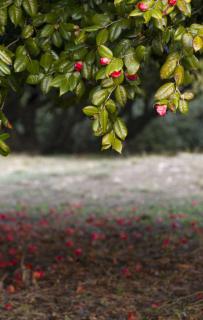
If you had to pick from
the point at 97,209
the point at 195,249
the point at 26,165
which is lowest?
the point at 26,165

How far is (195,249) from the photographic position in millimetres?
6098

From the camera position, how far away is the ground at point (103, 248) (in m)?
4.45

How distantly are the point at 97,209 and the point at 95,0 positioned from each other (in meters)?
6.19

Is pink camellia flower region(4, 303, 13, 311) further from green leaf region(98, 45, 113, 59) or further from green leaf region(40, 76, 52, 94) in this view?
green leaf region(98, 45, 113, 59)

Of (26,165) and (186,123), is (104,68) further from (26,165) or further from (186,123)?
(186,123)

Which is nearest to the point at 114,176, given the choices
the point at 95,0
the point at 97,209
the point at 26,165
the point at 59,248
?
the point at 97,209

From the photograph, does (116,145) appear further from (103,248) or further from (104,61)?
(103,248)

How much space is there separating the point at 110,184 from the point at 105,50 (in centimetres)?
913

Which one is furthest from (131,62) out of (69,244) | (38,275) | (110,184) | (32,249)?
(110,184)

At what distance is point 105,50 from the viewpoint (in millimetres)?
2586

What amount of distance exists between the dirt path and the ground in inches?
0.8

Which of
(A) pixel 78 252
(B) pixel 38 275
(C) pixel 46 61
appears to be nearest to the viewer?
(C) pixel 46 61

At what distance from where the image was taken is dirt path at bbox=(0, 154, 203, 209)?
32.9 feet

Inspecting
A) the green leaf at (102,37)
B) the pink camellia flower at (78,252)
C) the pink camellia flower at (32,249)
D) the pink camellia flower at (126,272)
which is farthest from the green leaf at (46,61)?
the pink camellia flower at (32,249)
